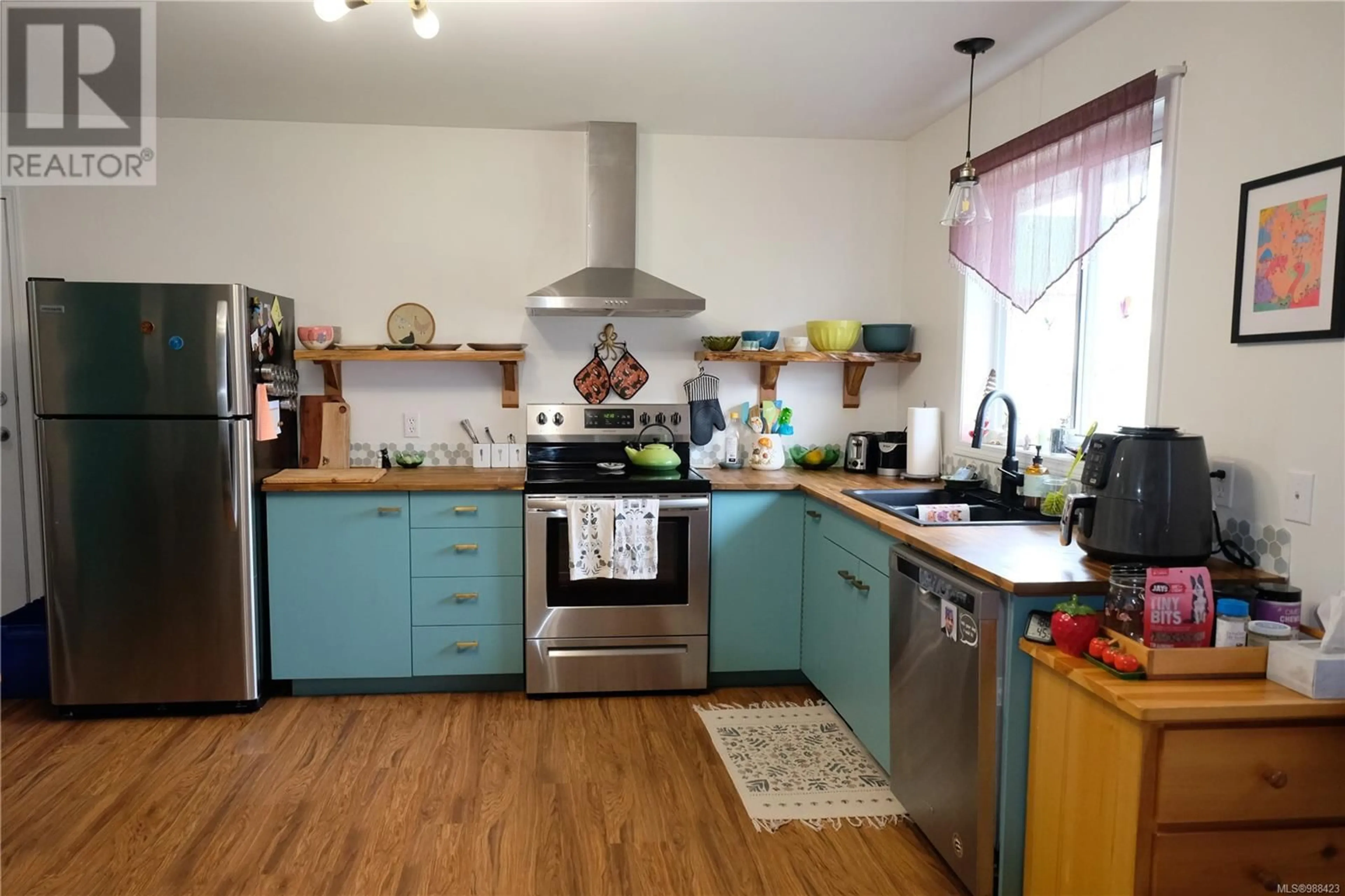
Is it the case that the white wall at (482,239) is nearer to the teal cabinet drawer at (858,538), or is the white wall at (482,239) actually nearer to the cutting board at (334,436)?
the cutting board at (334,436)

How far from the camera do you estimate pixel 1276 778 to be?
1.52 metres

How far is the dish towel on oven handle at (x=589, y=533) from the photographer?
316 centimetres

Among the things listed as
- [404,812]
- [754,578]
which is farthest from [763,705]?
[404,812]

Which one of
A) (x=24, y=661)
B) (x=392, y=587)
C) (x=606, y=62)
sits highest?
(x=606, y=62)

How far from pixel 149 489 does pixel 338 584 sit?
733 millimetres

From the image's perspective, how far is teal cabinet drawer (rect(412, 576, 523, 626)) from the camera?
3.25 m

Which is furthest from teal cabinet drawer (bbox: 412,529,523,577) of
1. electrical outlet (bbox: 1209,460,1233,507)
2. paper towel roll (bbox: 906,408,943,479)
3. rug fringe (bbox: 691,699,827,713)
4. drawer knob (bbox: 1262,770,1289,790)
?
drawer knob (bbox: 1262,770,1289,790)

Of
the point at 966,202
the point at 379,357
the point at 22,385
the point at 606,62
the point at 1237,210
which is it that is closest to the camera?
the point at 1237,210

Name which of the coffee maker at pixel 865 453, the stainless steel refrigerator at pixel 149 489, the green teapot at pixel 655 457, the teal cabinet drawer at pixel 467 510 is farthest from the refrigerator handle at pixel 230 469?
the coffee maker at pixel 865 453

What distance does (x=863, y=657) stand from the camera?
270 cm

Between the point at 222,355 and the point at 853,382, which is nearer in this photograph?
the point at 222,355

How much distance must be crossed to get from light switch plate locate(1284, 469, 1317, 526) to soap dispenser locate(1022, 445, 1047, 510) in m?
0.76

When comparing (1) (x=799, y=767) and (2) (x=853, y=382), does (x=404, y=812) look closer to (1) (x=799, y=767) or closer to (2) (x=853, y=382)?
(1) (x=799, y=767)

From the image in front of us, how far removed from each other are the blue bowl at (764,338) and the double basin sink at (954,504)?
848 millimetres
